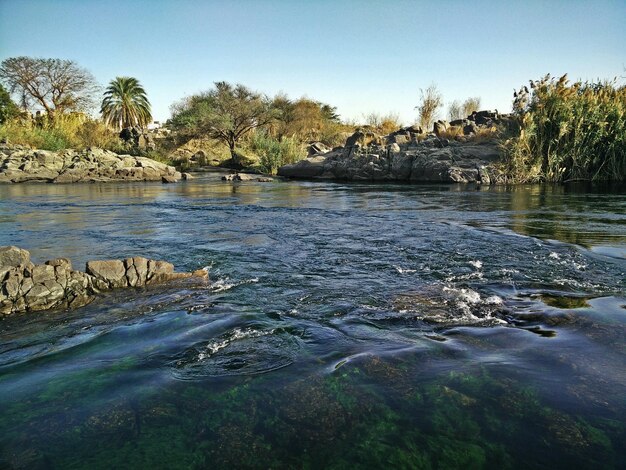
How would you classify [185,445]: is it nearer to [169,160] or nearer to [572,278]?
[572,278]

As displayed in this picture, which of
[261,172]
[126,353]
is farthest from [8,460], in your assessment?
[261,172]

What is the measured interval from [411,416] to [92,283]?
10.5 feet

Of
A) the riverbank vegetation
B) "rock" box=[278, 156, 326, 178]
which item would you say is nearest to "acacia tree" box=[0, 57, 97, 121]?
the riverbank vegetation

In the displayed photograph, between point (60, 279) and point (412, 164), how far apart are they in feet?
61.8

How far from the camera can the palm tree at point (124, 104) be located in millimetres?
44244

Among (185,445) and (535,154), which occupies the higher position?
(535,154)

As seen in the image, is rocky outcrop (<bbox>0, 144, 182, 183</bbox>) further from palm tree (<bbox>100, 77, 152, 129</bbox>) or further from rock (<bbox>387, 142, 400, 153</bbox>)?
palm tree (<bbox>100, 77, 152, 129</bbox>)

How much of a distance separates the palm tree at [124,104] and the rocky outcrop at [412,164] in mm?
26906

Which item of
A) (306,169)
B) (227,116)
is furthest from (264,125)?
(306,169)

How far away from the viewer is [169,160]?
112 feet

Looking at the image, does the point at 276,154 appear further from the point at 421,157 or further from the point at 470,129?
the point at 470,129

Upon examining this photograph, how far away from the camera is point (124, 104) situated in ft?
146

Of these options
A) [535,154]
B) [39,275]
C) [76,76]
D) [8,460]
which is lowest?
[8,460]

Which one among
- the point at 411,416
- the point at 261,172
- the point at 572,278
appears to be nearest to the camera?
the point at 411,416
